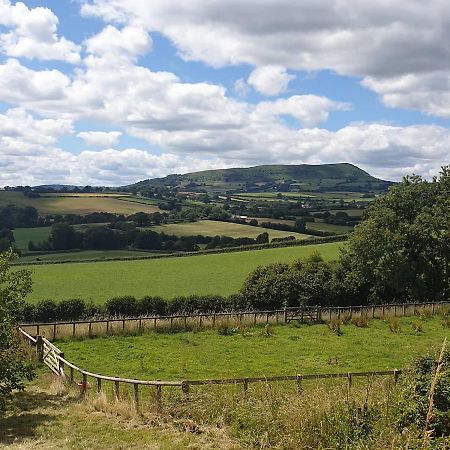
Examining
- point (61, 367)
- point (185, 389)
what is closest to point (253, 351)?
point (61, 367)

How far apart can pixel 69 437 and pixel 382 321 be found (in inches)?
1004

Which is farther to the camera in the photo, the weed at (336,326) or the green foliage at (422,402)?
the weed at (336,326)

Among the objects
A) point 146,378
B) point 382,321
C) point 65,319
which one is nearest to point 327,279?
point 382,321

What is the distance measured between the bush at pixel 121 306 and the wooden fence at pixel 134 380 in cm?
986

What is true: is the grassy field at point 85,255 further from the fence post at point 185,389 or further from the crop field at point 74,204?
the fence post at point 185,389

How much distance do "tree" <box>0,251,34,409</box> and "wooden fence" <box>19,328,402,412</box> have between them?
181 centimetres

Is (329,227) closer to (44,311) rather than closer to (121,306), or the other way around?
(121,306)

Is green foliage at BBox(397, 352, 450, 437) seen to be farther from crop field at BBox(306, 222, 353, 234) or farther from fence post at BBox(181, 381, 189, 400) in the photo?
crop field at BBox(306, 222, 353, 234)

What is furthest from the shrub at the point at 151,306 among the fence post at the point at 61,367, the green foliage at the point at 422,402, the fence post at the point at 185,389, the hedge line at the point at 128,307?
the green foliage at the point at 422,402

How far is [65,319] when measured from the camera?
33.1 m

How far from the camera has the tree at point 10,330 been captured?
14.2 m

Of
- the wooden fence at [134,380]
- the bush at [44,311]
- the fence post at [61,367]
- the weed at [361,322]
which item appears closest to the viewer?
the wooden fence at [134,380]

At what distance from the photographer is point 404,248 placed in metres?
39.9

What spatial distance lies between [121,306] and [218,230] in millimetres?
52191
